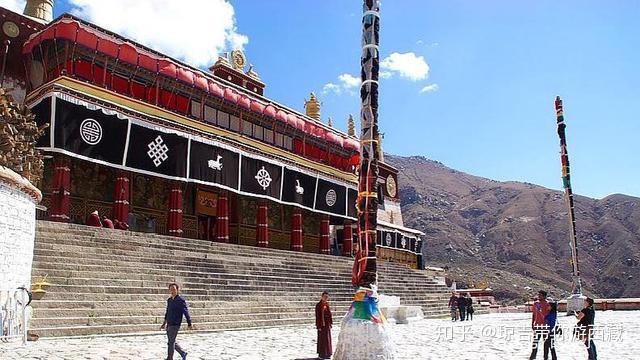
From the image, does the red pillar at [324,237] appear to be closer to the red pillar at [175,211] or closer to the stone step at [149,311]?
the red pillar at [175,211]

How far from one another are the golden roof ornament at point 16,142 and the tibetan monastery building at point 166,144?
5.43 meters

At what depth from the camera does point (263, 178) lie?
2275cm

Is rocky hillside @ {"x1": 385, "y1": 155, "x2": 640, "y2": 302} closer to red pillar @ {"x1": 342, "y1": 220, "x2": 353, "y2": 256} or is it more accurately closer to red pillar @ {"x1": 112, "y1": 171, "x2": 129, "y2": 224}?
red pillar @ {"x1": 342, "y1": 220, "x2": 353, "y2": 256}

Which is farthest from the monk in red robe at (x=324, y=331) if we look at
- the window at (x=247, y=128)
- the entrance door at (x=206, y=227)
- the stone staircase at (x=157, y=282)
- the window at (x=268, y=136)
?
the window at (x=268, y=136)

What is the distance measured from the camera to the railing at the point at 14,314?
28.5 ft

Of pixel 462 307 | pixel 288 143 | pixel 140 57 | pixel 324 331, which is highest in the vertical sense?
pixel 140 57

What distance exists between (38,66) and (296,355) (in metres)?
15.0

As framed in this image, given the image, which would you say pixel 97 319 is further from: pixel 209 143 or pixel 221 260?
pixel 209 143

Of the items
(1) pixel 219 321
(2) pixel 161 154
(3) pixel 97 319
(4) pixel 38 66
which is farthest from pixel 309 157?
(3) pixel 97 319

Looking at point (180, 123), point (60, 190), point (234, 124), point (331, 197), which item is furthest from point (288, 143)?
point (60, 190)

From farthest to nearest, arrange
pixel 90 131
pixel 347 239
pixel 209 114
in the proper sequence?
pixel 347 239, pixel 209 114, pixel 90 131

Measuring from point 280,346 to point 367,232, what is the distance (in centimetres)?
379

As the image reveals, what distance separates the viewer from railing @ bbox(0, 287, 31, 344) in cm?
867

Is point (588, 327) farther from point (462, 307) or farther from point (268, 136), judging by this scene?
point (268, 136)
